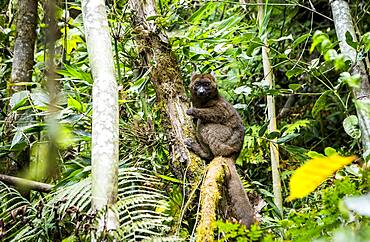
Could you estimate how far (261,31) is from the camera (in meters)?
3.98

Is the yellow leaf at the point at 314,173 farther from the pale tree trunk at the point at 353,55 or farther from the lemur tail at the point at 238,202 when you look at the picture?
the lemur tail at the point at 238,202

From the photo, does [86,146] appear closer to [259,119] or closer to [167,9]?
[167,9]

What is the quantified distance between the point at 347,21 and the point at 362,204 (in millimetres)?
2951

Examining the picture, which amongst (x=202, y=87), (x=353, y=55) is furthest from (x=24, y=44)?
(x=353, y=55)

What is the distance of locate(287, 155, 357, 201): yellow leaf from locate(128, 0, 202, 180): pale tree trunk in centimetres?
216

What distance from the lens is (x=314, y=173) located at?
143cm

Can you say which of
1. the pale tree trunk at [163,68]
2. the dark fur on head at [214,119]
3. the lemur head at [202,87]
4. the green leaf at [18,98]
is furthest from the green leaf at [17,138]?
the lemur head at [202,87]

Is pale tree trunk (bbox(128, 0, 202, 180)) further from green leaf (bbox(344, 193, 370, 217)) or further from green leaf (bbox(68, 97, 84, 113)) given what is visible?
green leaf (bbox(344, 193, 370, 217))

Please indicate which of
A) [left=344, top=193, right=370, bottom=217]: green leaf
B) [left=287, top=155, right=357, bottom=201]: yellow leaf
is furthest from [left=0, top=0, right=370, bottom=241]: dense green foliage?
[left=344, top=193, right=370, bottom=217]: green leaf

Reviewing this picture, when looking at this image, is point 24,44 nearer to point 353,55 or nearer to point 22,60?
point 22,60

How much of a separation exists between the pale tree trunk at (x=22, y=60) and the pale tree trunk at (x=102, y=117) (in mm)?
1632

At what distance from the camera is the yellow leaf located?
4.58 feet

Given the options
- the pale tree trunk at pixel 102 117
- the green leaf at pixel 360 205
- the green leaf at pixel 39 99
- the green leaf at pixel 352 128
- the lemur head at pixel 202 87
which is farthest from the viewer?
the lemur head at pixel 202 87

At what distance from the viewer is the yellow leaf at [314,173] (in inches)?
55.0
